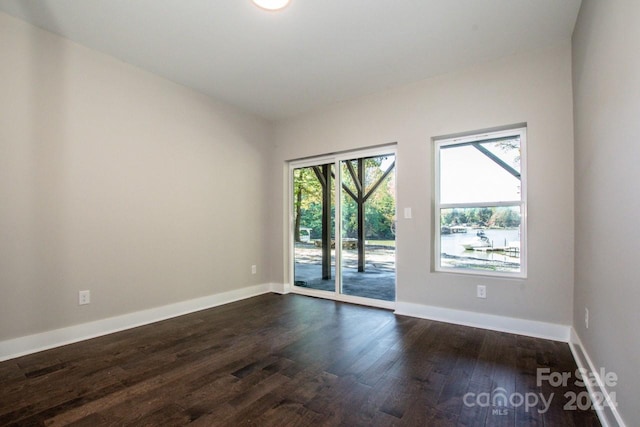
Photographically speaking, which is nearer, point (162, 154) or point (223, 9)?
point (223, 9)

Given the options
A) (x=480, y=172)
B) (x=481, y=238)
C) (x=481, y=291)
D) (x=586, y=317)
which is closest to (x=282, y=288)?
(x=481, y=291)

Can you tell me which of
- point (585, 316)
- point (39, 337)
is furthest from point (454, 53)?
point (39, 337)

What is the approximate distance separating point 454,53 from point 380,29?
2.81 feet

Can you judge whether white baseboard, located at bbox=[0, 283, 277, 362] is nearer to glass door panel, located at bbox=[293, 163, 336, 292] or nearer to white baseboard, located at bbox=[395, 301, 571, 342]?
glass door panel, located at bbox=[293, 163, 336, 292]

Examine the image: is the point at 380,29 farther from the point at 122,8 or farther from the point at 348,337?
the point at 348,337

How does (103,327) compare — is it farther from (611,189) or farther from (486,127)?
(486,127)

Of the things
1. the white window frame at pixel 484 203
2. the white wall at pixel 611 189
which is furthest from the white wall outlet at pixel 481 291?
the white wall at pixel 611 189

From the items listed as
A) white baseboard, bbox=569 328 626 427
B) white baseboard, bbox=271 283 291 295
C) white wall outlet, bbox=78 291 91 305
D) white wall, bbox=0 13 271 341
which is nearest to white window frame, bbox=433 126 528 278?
white baseboard, bbox=569 328 626 427

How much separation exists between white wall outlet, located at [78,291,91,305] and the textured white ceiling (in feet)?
7.53

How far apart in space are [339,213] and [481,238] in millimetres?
1803

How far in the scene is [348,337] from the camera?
2801mm

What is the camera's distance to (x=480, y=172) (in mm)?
3223

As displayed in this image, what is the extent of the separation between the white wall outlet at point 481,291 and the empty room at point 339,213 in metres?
0.03

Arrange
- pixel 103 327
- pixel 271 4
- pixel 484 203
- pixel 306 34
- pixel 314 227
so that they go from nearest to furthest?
pixel 271 4 → pixel 306 34 → pixel 103 327 → pixel 484 203 → pixel 314 227
